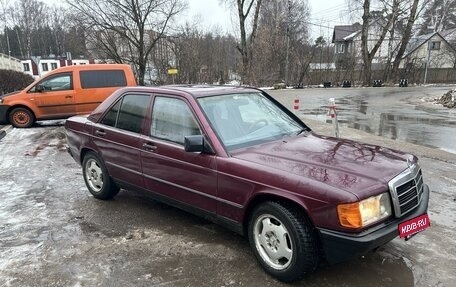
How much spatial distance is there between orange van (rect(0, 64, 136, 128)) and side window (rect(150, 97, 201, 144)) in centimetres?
837

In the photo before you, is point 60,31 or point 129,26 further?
point 60,31

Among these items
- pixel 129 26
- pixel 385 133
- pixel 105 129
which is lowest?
pixel 385 133

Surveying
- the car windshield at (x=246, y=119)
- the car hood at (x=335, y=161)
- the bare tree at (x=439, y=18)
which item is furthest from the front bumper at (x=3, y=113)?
the bare tree at (x=439, y=18)

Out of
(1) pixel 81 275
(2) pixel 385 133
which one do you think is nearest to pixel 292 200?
(1) pixel 81 275

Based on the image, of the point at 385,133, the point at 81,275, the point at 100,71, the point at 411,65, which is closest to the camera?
the point at 81,275

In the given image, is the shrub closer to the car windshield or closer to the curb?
the curb

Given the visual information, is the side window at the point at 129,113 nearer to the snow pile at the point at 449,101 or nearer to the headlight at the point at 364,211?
the headlight at the point at 364,211

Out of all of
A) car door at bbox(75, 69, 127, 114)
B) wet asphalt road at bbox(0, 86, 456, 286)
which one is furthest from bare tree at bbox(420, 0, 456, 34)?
wet asphalt road at bbox(0, 86, 456, 286)

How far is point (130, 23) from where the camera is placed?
30969 millimetres

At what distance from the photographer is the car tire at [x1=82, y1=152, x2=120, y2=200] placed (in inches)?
202

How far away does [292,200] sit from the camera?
3.02 meters

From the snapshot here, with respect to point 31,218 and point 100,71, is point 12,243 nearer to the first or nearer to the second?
point 31,218

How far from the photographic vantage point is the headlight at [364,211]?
2781mm

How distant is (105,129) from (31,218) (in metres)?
1.40
